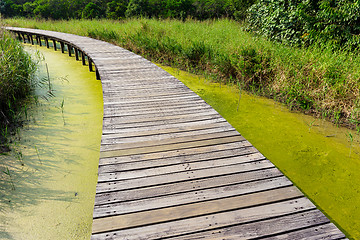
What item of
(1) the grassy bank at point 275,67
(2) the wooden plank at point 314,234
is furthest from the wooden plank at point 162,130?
(1) the grassy bank at point 275,67

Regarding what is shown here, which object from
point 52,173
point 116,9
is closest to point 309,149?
point 52,173

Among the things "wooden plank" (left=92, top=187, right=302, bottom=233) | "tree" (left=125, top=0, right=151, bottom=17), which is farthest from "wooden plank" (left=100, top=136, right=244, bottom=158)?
"tree" (left=125, top=0, right=151, bottom=17)

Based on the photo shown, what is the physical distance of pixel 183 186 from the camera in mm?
1624

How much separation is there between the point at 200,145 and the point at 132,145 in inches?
22.6

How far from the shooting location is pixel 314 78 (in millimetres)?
→ 3746

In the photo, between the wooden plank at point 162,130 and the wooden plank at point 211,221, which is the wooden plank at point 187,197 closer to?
the wooden plank at point 211,221

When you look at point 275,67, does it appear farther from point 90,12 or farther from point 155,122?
point 90,12

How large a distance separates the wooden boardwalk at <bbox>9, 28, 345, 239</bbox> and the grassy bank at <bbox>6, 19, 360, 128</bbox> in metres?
1.89

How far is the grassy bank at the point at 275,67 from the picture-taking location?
3412mm

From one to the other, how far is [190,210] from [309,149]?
2.02 m

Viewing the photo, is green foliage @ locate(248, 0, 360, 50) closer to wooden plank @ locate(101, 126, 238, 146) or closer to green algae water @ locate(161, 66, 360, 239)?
green algae water @ locate(161, 66, 360, 239)

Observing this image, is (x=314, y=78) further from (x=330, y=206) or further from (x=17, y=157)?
(x=17, y=157)

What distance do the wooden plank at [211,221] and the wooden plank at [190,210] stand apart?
3 centimetres

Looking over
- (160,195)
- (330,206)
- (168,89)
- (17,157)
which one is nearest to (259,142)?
(330,206)
